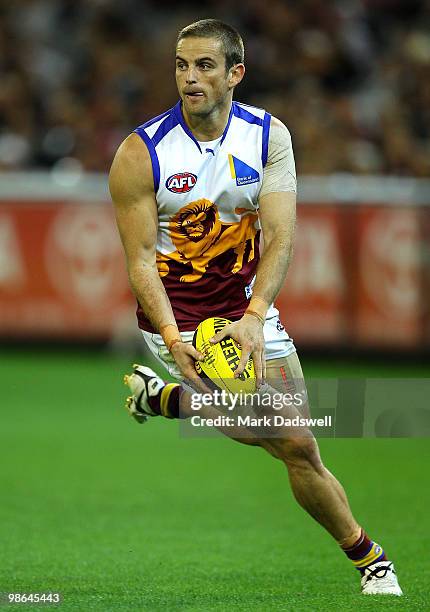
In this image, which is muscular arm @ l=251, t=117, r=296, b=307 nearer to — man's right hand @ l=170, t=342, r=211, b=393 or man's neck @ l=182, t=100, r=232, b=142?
man's neck @ l=182, t=100, r=232, b=142

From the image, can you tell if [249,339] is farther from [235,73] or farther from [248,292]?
[235,73]

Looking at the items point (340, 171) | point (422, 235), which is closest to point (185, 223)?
point (422, 235)

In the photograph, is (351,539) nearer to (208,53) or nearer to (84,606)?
(84,606)

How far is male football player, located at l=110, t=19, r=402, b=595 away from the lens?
229 inches

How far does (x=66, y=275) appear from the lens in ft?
49.2

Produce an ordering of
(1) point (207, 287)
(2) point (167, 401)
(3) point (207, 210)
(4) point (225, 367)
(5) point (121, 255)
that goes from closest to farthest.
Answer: (4) point (225, 367), (3) point (207, 210), (1) point (207, 287), (2) point (167, 401), (5) point (121, 255)

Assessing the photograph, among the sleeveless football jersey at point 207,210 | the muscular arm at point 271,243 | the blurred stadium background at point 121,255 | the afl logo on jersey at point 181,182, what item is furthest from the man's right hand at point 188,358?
the blurred stadium background at point 121,255

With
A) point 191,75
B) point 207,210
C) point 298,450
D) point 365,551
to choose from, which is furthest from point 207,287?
point 365,551

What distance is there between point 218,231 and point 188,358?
2.39 ft

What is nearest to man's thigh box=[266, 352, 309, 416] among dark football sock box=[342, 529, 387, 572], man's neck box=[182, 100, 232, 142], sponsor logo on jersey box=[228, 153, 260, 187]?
dark football sock box=[342, 529, 387, 572]

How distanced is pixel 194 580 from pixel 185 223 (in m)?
1.75

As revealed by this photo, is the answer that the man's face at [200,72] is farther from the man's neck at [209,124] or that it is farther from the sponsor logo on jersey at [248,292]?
the sponsor logo on jersey at [248,292]

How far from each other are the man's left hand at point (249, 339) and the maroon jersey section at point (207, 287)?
421 mm

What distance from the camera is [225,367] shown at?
5602 millimetres
